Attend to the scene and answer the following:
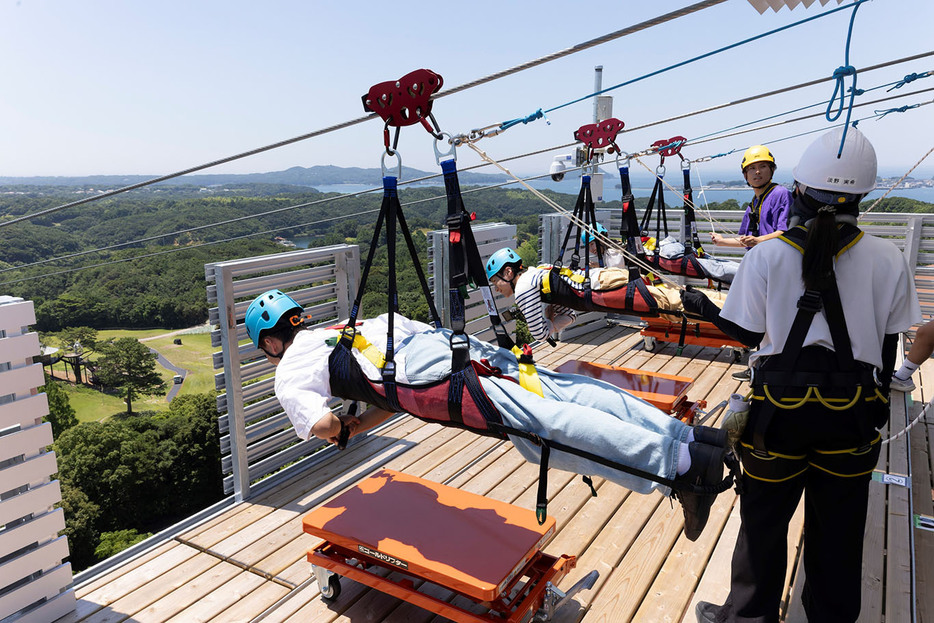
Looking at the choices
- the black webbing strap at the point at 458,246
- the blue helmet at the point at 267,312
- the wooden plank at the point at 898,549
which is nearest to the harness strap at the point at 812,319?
the black webbing strap at the point at 458,246

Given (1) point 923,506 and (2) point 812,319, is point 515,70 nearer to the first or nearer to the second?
(2) point 812,319

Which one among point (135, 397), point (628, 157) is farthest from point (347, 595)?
point (135, 397)

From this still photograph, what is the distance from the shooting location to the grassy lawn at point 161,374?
228ft

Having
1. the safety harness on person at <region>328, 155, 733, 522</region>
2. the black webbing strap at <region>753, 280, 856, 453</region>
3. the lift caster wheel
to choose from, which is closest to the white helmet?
the black webbing strap at <region>753, 280, 856, 453</region>

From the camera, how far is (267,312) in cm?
307

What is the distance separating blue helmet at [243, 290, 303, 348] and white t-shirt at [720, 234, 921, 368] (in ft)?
7.06

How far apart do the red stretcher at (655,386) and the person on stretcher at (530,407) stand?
192 centimetres

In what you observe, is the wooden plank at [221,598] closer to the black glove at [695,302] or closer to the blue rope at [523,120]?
the blue rope at [523,120]

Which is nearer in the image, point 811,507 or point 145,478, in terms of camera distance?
point 811,507

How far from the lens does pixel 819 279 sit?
185 cm

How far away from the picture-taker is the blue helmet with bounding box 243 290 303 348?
3049 millimetres

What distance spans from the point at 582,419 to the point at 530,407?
0.20 metres

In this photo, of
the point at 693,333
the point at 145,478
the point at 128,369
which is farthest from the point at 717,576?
the point at 128,369

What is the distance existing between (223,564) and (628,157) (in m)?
4.24
